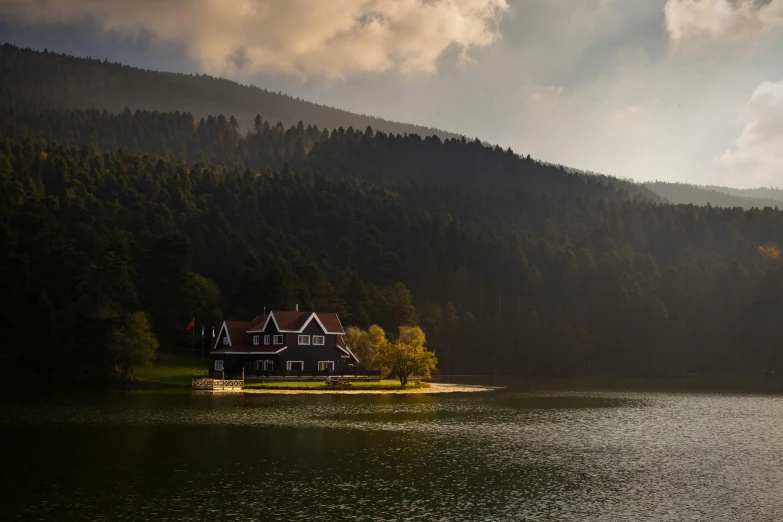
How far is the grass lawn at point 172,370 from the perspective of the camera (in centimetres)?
9462

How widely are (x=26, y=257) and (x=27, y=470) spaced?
261 ft

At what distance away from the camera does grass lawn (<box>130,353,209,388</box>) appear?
94625 mm

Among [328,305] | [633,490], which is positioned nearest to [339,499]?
[633,490]

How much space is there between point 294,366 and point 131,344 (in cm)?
2122

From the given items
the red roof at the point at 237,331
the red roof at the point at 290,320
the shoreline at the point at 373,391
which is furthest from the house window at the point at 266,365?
the shoreline at the point at 373,391

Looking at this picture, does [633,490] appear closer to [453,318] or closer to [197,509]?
[197,509]

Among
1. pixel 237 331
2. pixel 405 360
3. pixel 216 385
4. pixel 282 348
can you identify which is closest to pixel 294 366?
pixel 282 348

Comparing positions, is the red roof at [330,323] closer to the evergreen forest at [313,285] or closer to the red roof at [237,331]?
the red roof at [237,331]

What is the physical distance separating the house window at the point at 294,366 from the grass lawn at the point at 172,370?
39.5 feet

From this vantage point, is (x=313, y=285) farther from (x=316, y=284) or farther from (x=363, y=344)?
(x=363, y=344)

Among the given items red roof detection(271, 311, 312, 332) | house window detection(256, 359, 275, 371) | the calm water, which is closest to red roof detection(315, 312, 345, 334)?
red roof detection(271, 311, 312, 332)

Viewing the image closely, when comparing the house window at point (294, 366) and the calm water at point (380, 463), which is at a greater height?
the house window at point (294, 366)

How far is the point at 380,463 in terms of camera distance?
3891 cm

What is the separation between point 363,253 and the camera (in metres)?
186
